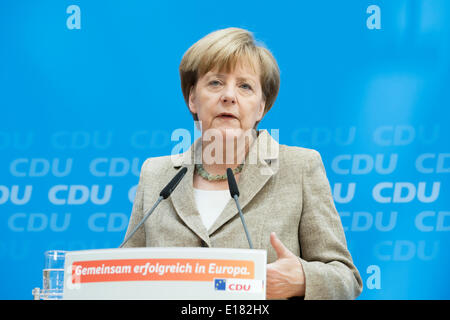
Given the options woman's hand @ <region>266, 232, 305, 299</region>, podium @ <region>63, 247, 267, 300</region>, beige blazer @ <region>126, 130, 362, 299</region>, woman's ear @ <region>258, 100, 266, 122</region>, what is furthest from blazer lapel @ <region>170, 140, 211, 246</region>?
podium @ <region>63, 247, 267, 300</region>

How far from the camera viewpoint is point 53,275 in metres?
1.59

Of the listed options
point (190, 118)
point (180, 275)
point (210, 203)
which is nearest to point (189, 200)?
point (210, 203)

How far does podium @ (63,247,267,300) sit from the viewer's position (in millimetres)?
1019

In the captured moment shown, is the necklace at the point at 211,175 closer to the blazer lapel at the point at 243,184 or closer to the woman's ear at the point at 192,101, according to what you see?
the blazer lapel at the point at 243,184

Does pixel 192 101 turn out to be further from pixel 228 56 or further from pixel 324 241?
pixel 324 241

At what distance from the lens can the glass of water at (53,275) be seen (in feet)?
5.01

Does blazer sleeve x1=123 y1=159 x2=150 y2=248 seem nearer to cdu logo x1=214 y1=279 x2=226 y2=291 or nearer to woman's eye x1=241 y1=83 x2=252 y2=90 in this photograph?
woman's eye x1=241 y1=83 x2=252 y2=90

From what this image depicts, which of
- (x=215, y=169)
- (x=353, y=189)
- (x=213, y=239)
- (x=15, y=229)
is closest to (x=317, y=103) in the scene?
(x=353, y=189)

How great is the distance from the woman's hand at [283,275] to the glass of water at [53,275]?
591 millimetres

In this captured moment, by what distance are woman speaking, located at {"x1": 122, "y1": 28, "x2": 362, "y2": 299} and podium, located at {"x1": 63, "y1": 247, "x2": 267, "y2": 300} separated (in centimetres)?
55

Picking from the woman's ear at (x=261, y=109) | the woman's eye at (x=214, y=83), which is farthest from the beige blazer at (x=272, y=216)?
the woman's eye at (x=214, y=83)

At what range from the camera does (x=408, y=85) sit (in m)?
2.78

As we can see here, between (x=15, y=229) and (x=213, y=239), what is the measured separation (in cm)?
155
